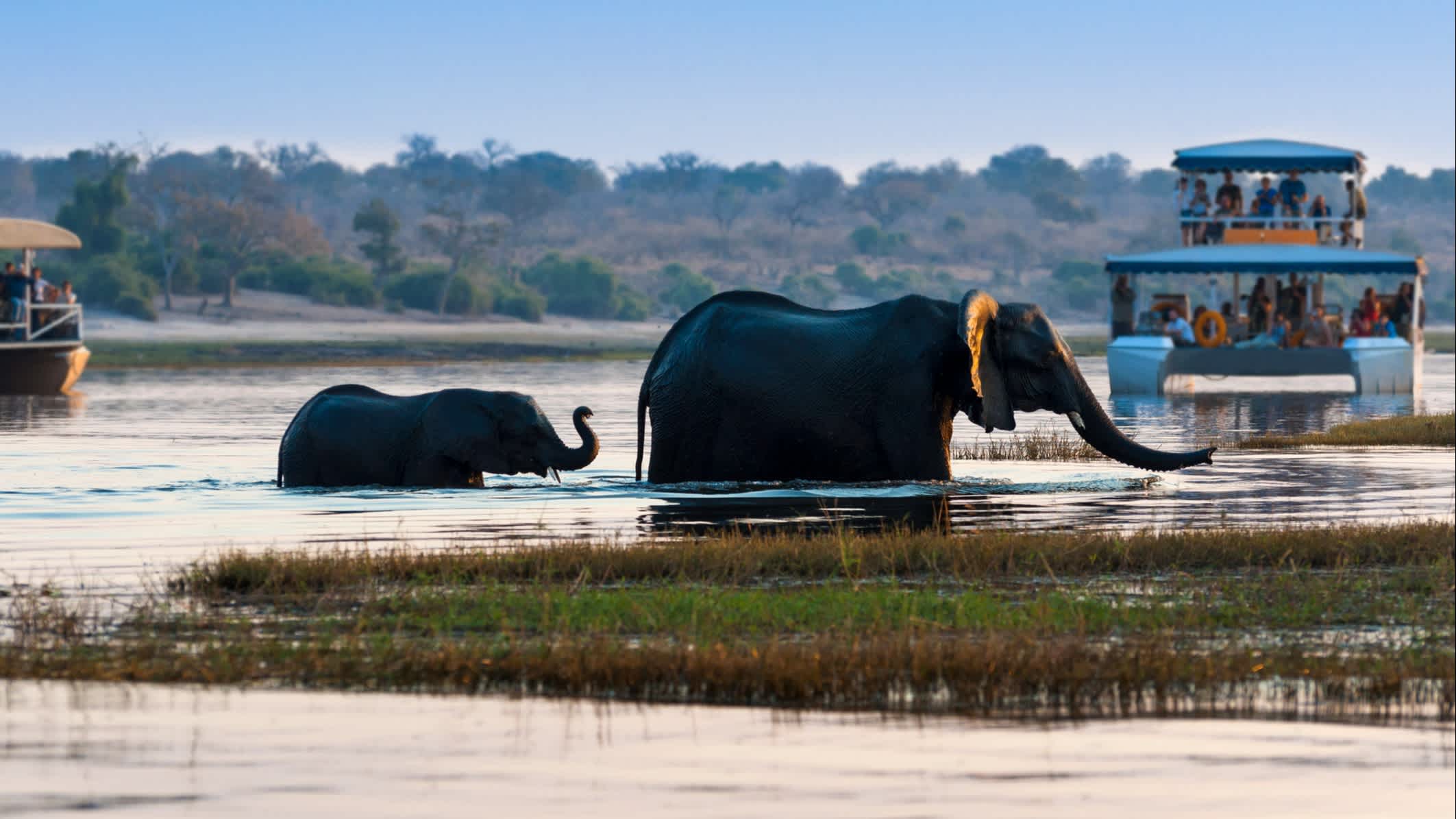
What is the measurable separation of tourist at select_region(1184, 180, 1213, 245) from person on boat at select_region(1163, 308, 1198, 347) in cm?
311

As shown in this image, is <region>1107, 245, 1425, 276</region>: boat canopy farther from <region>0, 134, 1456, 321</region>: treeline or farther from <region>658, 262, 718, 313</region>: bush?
<region>658, 262, 718, 313</region>: bush

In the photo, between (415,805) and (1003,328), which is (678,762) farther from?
(1003,328)

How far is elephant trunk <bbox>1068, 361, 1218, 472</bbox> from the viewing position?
57.5 feet

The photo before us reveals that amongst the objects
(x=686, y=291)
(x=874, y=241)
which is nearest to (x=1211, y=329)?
(x=686, y=291)

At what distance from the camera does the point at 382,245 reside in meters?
88.4

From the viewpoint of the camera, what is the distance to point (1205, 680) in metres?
8.91

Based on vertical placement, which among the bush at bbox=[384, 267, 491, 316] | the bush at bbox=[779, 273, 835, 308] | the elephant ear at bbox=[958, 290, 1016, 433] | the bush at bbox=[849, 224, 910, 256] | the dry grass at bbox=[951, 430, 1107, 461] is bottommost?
the dry grass at bbox=[951, 430, 1107, 461]

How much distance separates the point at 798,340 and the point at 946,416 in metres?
1.31

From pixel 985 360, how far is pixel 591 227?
380ft

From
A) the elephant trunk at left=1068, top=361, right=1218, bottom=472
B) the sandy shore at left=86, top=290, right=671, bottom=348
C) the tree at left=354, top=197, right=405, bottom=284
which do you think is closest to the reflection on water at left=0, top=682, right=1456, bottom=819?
the elephant trunk at left=1068, top=361, right=1218, bottom=472

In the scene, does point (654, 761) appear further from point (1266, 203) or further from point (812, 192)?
point (812, 192)

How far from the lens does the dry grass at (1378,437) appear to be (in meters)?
24.7

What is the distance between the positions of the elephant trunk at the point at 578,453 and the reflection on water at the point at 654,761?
8799mm

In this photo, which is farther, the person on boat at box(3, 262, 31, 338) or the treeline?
the treeline
